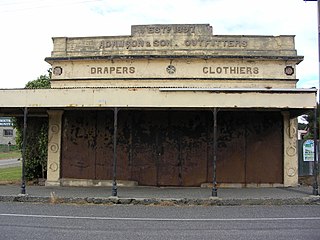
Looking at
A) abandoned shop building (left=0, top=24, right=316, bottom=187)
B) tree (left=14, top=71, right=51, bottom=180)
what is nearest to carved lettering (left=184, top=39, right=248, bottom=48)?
abandoned shop building (left=0, top=24, right=316, bottom=187)

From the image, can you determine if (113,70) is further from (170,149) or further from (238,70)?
(238,70)

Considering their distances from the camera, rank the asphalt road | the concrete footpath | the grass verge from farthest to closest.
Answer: the grass verge
the concrete footpath
the asphalt road

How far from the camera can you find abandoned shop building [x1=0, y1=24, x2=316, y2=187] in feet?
50.6

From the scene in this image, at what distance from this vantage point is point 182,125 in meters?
15.6

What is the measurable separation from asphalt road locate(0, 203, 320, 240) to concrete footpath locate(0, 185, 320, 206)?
0.57 metres

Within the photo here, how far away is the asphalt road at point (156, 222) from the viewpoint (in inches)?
300

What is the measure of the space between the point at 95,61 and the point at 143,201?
7.24 m

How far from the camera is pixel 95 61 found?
16766 millimetres

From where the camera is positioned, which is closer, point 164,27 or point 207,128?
point 207,128

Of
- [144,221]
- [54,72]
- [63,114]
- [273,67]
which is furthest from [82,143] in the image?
[273,67]

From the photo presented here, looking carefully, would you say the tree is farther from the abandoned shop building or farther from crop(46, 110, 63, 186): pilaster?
crop(46, 110, 63, 186): pilaster

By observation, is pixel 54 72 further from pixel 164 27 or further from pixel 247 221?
pixel 247 221

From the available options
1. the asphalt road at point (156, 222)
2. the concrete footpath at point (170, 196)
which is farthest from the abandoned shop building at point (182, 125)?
the asphalt road at point (156, 222)

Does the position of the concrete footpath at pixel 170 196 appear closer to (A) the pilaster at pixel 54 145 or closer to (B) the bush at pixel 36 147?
(A) the pilaster at pixel 54 145
